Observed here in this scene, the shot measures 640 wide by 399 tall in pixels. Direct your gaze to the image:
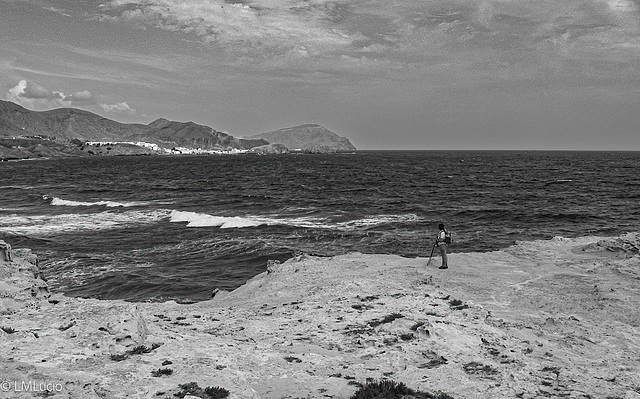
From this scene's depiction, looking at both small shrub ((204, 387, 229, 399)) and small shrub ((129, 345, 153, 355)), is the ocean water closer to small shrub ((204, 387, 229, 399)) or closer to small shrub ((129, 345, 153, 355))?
small shrub ((129, 345, 153, 355))

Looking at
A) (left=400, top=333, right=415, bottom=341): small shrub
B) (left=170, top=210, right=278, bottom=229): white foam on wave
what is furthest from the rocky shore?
(left=170, top=210, right=278, bottom=229): white foam on wave

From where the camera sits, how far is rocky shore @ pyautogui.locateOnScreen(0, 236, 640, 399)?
33.6 feet

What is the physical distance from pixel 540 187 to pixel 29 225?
7192 cm

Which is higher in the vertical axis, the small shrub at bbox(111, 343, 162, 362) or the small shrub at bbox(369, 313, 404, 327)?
the small shrub at bbox(111, 343, 162, 362)

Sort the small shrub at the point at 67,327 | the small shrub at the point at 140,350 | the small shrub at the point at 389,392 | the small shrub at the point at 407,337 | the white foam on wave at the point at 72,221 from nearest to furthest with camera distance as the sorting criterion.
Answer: the small shrub at the point at 389,392, the small shrub at the point at 140,350, the small shrub at the point at 67,327, the small shrub at the point at 407,337, the white foam on wave at the point at 72,221

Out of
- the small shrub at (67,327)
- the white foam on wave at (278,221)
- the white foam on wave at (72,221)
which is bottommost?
the white foam on wave at (72,221)

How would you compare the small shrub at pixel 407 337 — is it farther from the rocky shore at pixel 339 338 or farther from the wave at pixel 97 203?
the wave at pixel 97 203

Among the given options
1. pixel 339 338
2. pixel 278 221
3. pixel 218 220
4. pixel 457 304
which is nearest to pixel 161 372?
pixel 339 338

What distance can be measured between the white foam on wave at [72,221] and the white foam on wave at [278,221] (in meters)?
3.63

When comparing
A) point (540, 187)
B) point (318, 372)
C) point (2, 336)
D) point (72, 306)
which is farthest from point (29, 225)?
point (540, 187)

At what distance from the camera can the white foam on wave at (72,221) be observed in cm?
3919

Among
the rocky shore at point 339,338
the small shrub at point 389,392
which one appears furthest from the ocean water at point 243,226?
the small shrub at point 389,392

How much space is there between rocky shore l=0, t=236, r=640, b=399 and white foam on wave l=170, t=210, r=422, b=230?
20.1m

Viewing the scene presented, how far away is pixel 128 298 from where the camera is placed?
2342cm
